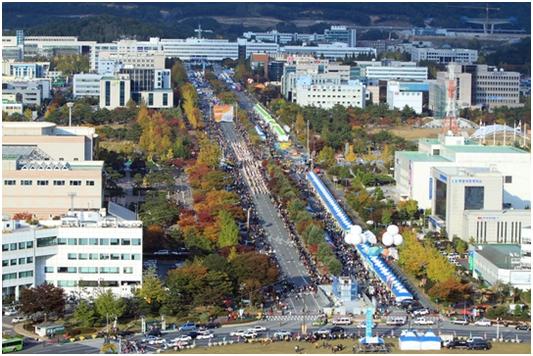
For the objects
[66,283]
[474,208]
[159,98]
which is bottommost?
[66,283]

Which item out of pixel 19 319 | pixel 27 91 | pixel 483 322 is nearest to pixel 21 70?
pixel 27 91

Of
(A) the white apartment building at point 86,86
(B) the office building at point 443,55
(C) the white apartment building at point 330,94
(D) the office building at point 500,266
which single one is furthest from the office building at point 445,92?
(D) the office building at point 500,266

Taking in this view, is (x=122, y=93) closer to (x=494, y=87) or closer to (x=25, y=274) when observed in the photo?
(x=494, y=87)

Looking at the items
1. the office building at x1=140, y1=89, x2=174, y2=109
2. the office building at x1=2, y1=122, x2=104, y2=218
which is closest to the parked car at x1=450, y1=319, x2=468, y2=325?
the office building at x1=2, y1=122, x2=104, y2=218

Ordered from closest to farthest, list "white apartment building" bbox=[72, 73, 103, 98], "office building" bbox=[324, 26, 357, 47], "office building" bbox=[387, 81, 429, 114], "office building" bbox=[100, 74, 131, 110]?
1. "office building" bbox=[100, 74, 131, 110]
2. "office building" bbox=[387, 81, 429, 114]
3. "white apartment building" bbox=[72, 73, 103, 98]
4. "office building" bbox=[324, 26, 357, 47]

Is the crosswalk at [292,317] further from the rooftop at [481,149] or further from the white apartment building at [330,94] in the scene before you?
the white apartment building at [330,94]

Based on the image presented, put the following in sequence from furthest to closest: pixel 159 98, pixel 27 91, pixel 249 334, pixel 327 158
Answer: pixel 159 98, pixel 27 91, pixel 327 158, pixel 249 334

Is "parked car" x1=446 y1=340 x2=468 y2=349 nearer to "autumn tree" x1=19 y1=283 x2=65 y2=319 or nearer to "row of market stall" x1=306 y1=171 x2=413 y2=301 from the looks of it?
"row of market stall" x1=306 y1=171 x2=413 y2=301
